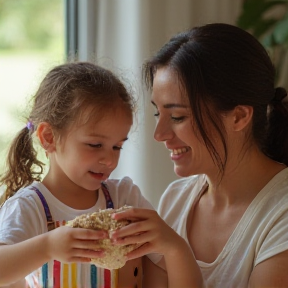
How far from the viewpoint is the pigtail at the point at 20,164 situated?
64.6 inches

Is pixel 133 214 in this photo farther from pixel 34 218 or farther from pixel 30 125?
pixel 30 125

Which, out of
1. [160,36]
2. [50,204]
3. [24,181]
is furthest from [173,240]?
[160,36]

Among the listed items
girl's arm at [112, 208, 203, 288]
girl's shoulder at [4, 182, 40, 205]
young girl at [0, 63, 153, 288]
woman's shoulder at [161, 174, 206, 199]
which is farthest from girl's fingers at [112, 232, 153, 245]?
woman's shoulder at [161, 174, 206, 199]

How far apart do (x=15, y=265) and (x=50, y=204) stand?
0.22 m

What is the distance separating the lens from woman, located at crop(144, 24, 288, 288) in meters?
1.50

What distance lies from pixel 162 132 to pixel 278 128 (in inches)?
12.9

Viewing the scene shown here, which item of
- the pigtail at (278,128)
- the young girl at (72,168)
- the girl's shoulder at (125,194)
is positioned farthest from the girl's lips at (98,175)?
the pigtail at (278,128)

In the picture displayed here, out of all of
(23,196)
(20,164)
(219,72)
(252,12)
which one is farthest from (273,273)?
(252,12)

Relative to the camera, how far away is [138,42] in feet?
6.95

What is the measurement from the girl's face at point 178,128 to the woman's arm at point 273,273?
0.94ft

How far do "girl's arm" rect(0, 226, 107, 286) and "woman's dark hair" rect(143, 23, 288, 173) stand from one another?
421 millimetres

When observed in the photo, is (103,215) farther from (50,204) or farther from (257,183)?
(257,183)

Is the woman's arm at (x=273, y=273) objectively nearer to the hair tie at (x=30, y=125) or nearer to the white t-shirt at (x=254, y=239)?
the white t-shirt at (x=254, y=239)

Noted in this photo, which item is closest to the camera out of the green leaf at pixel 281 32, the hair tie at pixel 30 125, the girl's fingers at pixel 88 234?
the girl's fingers at pixel 88 234
